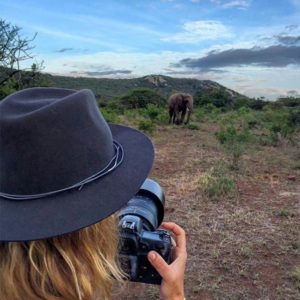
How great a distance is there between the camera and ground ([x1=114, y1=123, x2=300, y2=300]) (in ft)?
10.9

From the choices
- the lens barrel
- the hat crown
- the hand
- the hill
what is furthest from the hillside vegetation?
the hill

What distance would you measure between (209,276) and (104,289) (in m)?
2.63

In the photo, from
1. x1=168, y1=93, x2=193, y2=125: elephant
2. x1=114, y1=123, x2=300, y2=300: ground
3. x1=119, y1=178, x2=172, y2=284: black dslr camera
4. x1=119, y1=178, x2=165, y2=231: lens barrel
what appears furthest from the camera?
x1=168, y1=93, x2=193, y2=125: elephant

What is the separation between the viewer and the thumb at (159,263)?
3.63 feet

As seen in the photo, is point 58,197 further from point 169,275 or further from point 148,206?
point 148,206

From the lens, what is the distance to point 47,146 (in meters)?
0.93

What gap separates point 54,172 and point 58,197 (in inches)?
1.9

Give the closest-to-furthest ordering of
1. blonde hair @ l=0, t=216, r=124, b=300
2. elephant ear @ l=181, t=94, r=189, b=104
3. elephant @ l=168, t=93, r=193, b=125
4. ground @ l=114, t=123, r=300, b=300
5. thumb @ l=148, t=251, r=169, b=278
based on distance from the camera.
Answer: blonde hair @ l=0, t=216, r=124, b=300 → thumb @ l=148, t=251, r=169, b=278 → ground @ l=114, t=123, r=300, b=300 → elephant @ l=168, t=93, r=193, b=125 → elephant ear @ l=181, t=94, r=189, b=104

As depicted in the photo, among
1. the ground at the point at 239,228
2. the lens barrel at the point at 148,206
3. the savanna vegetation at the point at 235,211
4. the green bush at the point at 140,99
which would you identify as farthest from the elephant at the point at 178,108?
the lens barrel at the point at 148,206

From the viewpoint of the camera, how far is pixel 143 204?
4.71 feet

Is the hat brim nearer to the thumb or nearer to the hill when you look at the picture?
the thumb

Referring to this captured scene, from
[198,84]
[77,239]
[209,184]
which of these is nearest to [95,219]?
[77,239]

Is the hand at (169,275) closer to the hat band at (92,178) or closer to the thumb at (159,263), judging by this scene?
the thumb at (159,263)

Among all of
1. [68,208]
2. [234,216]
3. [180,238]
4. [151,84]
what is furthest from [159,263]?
[151,84]
